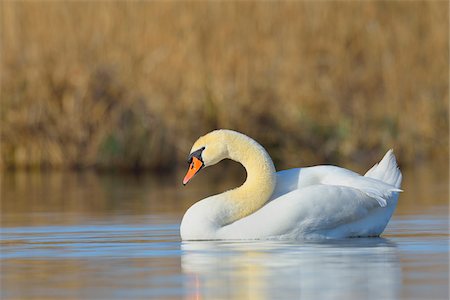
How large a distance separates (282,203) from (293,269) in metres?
1.55

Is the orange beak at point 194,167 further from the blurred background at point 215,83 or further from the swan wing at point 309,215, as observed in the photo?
the blurred background at point 215,83

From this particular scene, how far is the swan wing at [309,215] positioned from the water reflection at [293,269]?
151 millimetres

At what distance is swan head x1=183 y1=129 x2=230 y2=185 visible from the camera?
7586 millimetres

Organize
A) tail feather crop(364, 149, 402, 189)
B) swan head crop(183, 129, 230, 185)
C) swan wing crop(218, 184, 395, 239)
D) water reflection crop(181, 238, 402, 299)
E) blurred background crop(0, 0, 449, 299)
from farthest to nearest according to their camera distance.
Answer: blurred background crop(0, 0, 449, 299) → tail feather crop(364, 149, 402, 189) → swan head crop(183, 129, 230, 185) → swan wing crop(218, 184, 395, 239) → water reflection crop(181, 238, 402, 299)

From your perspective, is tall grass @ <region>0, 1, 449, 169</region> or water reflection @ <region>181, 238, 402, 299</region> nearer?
water reflection @ <region>181, 238, 402, 299</region>

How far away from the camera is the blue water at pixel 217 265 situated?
5129 mm

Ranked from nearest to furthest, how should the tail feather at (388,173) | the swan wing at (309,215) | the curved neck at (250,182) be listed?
the swan wing at (309,215) → the curved neck at (250,182) → the tail feather at (388,173)

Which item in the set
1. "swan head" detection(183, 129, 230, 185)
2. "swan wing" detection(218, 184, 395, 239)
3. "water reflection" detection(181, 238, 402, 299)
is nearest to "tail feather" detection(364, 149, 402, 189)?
"swan wing" detection(218, 184, 395, 239)

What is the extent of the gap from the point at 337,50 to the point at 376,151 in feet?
4.51

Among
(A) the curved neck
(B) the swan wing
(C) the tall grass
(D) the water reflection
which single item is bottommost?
(D) the water reflection

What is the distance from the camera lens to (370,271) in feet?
18.7

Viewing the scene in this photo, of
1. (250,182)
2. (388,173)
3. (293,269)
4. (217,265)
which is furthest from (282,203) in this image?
(293,269)

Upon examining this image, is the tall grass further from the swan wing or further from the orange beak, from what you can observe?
the swan wing

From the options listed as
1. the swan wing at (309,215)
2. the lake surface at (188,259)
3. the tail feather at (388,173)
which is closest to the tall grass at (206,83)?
the lake surface at (188,259)
